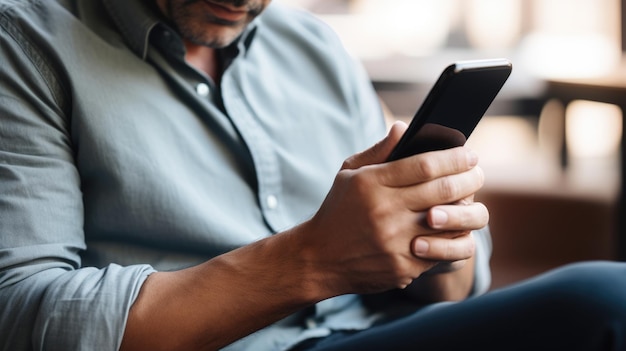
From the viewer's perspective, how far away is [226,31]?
1.07 metres

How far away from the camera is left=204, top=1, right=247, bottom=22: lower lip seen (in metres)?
1.05

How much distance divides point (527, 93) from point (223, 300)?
9.00 feet

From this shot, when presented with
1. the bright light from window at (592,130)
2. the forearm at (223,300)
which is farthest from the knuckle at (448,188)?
the bright light from window at (592,130)

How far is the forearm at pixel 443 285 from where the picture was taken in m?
1.17

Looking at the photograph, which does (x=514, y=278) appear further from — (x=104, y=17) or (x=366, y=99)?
(x=104, y=17)

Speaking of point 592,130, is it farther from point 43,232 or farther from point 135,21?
point 43,232

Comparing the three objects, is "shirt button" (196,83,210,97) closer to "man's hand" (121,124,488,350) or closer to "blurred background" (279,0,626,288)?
"man's hand" (121,124,488,350)

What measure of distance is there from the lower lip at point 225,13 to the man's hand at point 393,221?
0.30 meters

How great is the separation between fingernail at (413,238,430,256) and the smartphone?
9 centimetres

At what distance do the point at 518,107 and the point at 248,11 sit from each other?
2.51m

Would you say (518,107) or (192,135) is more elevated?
(192,135)

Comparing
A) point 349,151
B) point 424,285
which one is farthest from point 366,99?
point 424,285

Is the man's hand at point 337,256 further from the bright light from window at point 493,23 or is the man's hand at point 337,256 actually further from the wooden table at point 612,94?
the bright light from window at point 493,23

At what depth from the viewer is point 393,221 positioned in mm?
827
